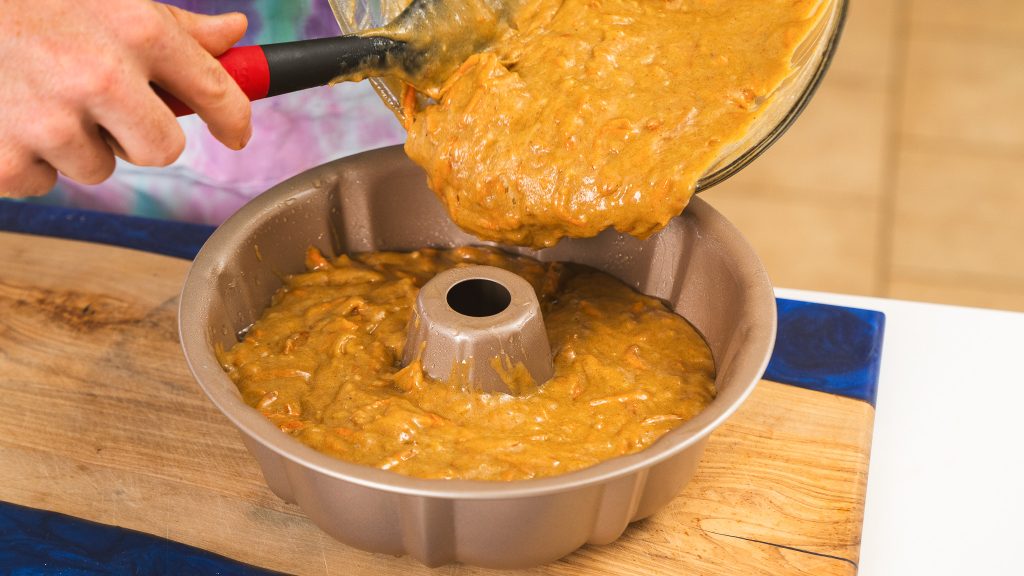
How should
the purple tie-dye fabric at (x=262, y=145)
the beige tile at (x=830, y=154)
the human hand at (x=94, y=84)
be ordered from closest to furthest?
the human hand at (x=94, y=84)
the purple tie-dye fabric at (x=262, y=145)
the beige tile at (x=830, y=154)

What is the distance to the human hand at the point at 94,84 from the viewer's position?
1.18 m

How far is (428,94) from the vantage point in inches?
63.3

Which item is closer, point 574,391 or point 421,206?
point 574,391

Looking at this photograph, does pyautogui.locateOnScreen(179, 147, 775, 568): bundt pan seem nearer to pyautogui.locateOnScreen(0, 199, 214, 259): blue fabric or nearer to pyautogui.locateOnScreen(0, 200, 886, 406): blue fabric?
pyautogui.locateOnScreen(0, 200, 886, 406): blue fabric

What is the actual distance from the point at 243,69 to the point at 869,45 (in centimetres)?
371

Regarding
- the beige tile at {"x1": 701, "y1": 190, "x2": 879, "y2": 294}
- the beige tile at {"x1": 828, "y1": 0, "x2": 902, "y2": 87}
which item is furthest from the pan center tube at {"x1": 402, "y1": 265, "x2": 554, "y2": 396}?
the beige tile at {"x1": 828, "y1": 0, "x2": 902, "y2": 87}

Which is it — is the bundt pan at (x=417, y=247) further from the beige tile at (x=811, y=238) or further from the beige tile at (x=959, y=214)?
the beige tile at (x=959, y=214)

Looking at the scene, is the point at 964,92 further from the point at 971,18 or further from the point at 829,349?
the point at 829,349

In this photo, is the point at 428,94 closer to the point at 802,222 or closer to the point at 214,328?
the point at 214,328

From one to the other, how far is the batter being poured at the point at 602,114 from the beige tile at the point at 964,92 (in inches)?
110

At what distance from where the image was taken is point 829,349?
1.75m

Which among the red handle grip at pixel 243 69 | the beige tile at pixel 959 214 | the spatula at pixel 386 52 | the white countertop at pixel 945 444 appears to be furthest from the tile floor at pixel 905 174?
the red handle grip at pixel 243 69

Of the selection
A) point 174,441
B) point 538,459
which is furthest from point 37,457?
point 538,459

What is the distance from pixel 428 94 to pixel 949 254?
102 inches
